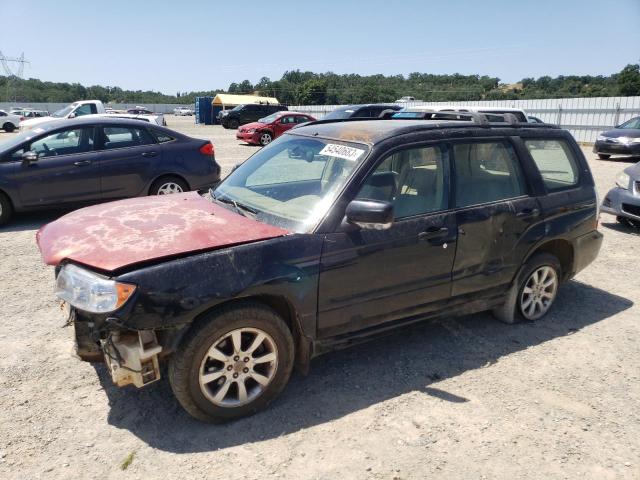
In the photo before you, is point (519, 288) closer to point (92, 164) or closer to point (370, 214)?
point (370, 214)

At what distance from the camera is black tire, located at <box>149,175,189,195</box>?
796cm

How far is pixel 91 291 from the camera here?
102 inches

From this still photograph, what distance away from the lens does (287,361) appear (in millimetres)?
3098

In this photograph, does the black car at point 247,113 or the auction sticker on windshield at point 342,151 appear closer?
the auction sticker on windshield at point 342,151

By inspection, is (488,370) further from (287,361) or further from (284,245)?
(284,245)

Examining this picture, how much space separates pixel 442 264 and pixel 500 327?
121 centimetres

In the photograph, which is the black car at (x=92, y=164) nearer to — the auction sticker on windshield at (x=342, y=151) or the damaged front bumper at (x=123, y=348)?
the auction sticker on windshield at (x=342, y=151)

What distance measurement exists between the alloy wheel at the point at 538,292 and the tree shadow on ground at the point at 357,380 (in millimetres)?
111

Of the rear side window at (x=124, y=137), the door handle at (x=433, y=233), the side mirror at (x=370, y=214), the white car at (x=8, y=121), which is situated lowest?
the door handle at (x=433, y=233)

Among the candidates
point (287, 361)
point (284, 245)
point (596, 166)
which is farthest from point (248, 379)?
point (596, 166)

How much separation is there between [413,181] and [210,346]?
1.90m

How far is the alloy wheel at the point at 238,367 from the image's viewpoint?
2850 millimetres

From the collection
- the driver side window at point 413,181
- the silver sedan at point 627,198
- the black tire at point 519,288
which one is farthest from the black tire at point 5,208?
the silver sedan at point 627,198

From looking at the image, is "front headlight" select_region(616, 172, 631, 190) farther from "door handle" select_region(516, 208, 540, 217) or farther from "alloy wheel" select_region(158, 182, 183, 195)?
"alloy wheel" select_region(158, 182, 183, 195)
